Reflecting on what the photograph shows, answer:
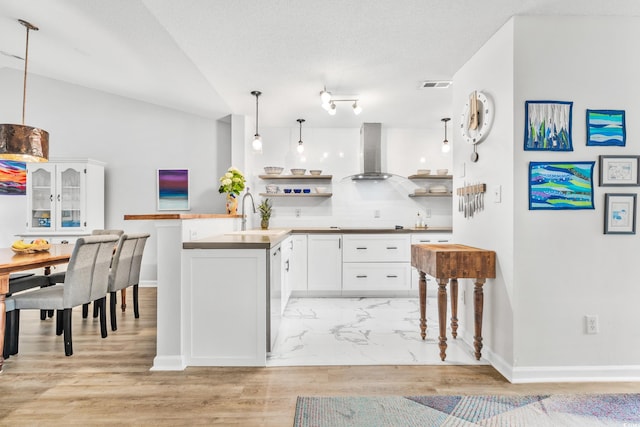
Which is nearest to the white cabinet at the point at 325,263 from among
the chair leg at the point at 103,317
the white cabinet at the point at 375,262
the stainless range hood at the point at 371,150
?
the white cabinet at the point at 375,262

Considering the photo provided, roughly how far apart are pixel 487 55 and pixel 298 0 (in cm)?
149

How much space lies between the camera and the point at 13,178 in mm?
5094

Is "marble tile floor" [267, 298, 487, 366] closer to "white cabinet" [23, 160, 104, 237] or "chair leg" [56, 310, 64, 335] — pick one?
"chair leg" [56, 310, 64, 335]

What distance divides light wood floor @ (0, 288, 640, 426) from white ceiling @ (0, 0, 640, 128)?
8.01 ft

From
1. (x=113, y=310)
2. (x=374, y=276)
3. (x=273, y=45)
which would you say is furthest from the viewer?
(x=374, y=276)

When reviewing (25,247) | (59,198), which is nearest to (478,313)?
(25,247)

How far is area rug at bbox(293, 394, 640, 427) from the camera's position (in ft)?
5.86

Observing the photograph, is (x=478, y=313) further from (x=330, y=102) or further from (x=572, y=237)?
(x=330, y=102)

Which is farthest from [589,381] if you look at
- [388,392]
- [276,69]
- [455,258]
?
[276,69]

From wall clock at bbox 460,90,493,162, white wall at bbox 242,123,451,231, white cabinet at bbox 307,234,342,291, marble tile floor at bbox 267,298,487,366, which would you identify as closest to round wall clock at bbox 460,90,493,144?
wall clock at bbox 460,90,493,162

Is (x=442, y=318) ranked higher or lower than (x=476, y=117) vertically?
lower

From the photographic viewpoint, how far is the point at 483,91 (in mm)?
2678

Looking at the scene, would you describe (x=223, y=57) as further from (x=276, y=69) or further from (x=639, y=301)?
(x=639, y=301)

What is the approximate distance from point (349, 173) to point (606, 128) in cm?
333
